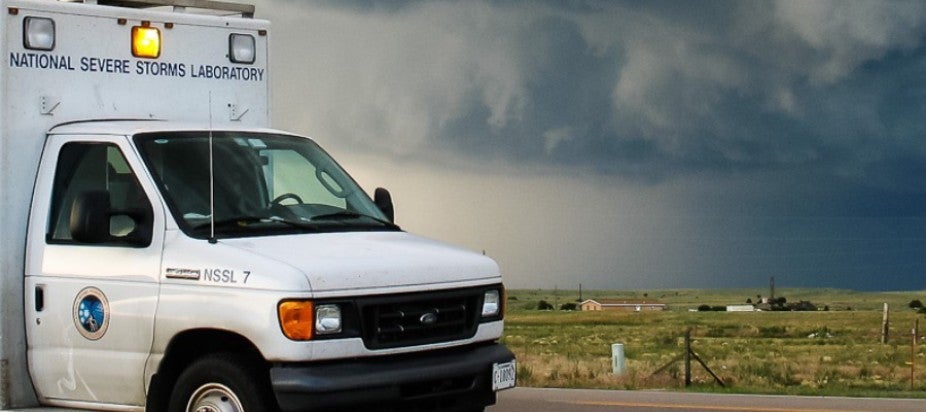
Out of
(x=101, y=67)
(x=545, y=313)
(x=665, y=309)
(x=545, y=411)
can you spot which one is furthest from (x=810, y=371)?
(x=665, y=309)

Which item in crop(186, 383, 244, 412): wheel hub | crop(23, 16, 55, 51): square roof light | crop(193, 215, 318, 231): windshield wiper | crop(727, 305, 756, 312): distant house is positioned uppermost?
crop(23, 16, 55, 51): square roof light

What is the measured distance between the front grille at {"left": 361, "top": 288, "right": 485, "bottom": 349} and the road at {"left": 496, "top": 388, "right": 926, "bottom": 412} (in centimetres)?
511

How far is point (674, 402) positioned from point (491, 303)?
21.3ft

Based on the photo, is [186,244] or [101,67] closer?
[186,244]

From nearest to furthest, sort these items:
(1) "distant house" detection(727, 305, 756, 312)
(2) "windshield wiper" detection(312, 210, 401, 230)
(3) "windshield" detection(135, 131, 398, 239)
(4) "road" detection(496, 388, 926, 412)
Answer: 1. (3) "windshield" detection(135, 131, 398, 239)
2. (2) "windshield wiper" detection(312, 210, 401, 230)
3. (4) "road" detection(496, 388, 926, 412)
4. (1) "distant house" detection(727, 305, 756, 312)

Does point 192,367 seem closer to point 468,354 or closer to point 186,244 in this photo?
point 186,244

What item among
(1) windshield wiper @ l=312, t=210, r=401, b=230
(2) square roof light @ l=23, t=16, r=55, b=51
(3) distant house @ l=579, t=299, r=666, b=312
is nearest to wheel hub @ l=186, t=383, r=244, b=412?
(1) windshield wiper @ l=312, t=210, r=401, b=230

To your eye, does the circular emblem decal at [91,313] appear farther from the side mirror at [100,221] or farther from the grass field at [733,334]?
the grass field at [733,334]

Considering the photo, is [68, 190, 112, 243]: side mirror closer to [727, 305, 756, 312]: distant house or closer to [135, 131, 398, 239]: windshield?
[135, 131, 398, 239]: windshield

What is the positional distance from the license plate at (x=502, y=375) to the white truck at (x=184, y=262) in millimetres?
14

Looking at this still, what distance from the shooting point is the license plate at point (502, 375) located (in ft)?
33.3

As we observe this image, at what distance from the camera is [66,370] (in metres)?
10.4

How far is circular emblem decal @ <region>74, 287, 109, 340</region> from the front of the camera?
10094mm

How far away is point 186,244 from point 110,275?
64cm
